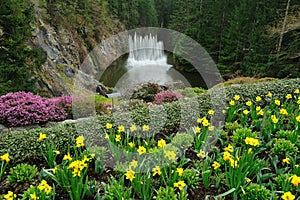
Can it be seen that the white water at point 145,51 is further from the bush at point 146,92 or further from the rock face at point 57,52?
the bush at point 146,92

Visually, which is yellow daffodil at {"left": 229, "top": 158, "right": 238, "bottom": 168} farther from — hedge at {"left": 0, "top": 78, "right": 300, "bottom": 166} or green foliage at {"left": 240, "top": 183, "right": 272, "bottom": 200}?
hedge at {"left": 0, "top": 78, "right": 300, "bottom": 166}

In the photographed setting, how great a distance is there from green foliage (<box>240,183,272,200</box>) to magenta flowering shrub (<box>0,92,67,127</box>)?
11.8 feet

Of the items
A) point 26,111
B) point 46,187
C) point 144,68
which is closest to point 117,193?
point 46,187

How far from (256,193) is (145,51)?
22.1 metres

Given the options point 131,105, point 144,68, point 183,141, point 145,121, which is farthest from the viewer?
point 144,68

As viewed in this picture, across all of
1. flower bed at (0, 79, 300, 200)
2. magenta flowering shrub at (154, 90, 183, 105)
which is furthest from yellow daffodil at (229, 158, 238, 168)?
magenta flowering shrub at (154, 90, 183, 105)

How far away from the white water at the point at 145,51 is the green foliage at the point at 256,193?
18147 millimetres

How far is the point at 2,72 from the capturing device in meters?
5.92

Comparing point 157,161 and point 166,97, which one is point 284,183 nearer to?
point 157,161

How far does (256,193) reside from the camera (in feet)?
7.60

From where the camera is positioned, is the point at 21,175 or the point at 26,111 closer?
the point at 21,175

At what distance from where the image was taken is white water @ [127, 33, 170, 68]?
2128cm

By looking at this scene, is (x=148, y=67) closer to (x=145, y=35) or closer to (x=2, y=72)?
(x=145, y=35)

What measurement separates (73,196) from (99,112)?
3.60 meters
